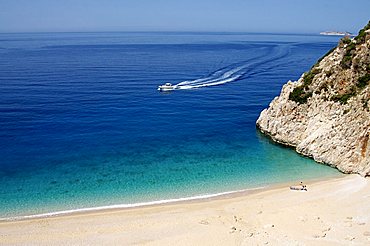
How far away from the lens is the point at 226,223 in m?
29.5

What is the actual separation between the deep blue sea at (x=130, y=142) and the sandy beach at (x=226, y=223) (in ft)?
8.40

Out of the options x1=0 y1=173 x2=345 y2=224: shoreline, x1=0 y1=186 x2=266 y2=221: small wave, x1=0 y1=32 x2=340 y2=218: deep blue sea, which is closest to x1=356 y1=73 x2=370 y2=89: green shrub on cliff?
x1=0 y1=32 x2=340 y2=218: deep blue sea

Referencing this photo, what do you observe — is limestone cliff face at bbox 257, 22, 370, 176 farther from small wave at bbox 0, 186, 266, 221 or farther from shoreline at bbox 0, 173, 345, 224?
small wave at bbox 0, 186, 266, 221

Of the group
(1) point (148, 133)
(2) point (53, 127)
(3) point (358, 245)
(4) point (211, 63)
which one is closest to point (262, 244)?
(3) point (358, 245)

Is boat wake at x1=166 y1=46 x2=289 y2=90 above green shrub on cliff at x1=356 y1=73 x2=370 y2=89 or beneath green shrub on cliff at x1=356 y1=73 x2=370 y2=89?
beneath

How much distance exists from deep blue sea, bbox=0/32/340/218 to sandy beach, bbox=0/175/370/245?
2562mm

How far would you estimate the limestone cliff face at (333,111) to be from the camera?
38.8 m

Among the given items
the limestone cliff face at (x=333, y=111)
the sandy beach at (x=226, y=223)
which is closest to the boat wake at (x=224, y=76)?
the limestone cliff face at (x=333, y=111)

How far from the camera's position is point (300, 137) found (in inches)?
1805

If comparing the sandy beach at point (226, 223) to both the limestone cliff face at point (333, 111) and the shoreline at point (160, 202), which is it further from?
the limestone cliff face at point (333, 111)

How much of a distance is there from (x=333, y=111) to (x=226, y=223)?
2228 cm

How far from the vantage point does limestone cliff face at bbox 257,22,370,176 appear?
38.8 m

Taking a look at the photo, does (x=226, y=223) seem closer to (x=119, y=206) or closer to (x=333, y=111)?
(x=119, y=206)

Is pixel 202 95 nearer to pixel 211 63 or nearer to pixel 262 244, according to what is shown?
pixel 211 63
